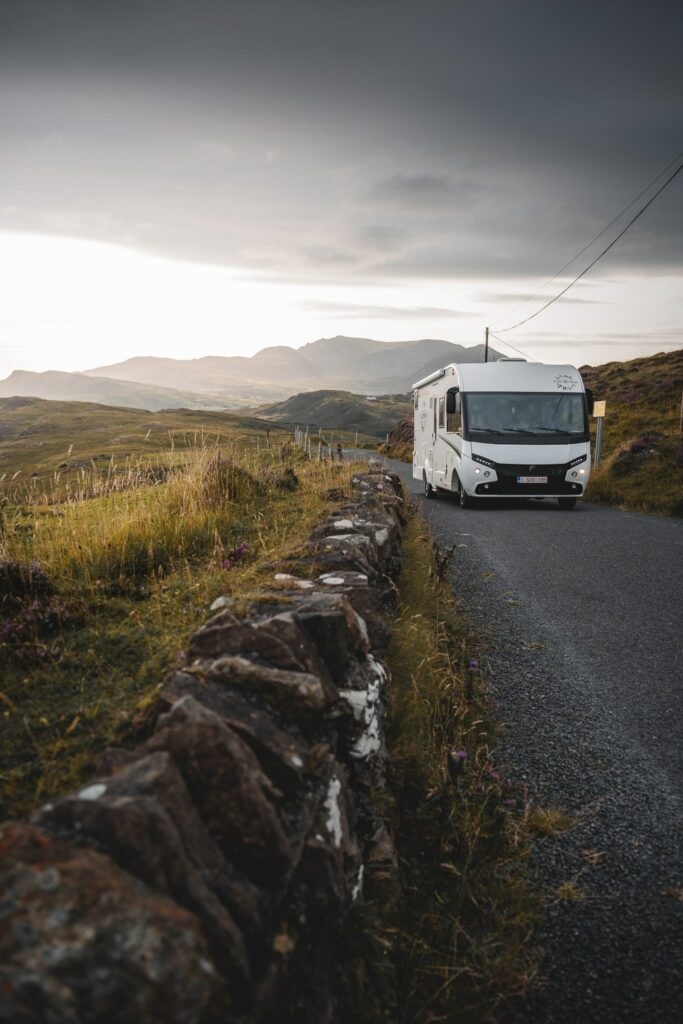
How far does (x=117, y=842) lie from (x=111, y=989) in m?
0.33

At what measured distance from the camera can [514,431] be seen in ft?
47.8

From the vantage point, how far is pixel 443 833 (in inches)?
114

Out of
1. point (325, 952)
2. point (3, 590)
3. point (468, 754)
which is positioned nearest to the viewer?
point (325, 952)

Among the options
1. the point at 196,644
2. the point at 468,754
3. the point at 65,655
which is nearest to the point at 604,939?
the point at 468,754

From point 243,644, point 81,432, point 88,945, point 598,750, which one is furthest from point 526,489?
point 81,432

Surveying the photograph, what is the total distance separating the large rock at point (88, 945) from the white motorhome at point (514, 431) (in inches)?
530

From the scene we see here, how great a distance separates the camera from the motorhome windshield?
47.6 ft

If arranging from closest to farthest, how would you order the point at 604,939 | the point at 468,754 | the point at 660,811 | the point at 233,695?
the point at 233,695, the point at 604,939, the point at 660,811, the point at 468,754

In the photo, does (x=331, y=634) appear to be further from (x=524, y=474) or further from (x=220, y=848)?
(x=524, y=474)

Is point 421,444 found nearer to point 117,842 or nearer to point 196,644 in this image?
point 196,644

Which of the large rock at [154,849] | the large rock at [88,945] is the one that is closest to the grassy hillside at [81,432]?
the large rock at [154,849]

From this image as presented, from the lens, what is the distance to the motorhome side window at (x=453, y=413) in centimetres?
1493

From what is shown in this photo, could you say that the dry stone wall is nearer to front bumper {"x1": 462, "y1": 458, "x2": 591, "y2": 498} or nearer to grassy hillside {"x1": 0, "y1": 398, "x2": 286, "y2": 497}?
front bumper {"x1": 462, "y1": 458, "x2": 591, "y2": 498}

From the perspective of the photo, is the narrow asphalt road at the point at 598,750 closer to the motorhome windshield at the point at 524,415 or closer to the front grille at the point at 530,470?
the front grille at the point at 530,470
